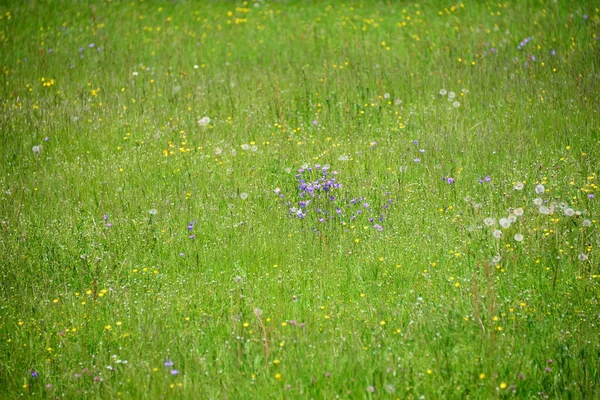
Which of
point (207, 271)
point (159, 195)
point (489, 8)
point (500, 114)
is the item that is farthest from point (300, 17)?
point (207, 271)

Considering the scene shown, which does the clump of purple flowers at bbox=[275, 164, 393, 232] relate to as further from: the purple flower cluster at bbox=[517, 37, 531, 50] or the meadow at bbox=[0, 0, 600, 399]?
the purple flower cluster at bbox=[517, 37, 531, 50]

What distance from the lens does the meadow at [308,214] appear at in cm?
350

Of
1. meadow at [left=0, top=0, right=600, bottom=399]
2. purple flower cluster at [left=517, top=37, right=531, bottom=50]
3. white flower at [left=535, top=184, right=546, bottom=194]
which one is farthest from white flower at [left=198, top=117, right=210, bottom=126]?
purple flower cluster at [left=517, top=37, right=531, bottom=50]

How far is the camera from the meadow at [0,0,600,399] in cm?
350

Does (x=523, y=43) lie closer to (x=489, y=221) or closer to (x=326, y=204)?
(x=489, y=221)

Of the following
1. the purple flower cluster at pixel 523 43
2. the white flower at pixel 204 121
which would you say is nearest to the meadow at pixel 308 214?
the purple flower cluster at pixel 523 43

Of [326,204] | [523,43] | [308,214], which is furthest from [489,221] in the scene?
[523,43]

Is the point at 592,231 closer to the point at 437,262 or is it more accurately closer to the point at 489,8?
the point at 437,262

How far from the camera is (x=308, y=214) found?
511cm

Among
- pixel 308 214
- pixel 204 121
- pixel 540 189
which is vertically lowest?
pixel 308 214

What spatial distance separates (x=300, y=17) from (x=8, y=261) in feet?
24.5

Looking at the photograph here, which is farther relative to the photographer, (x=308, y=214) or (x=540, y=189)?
(x=308, y=214)

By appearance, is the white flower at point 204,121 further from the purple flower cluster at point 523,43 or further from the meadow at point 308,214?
the purple flower cluster at point 523,43

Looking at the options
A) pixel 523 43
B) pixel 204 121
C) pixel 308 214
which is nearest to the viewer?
pixel 308 214
